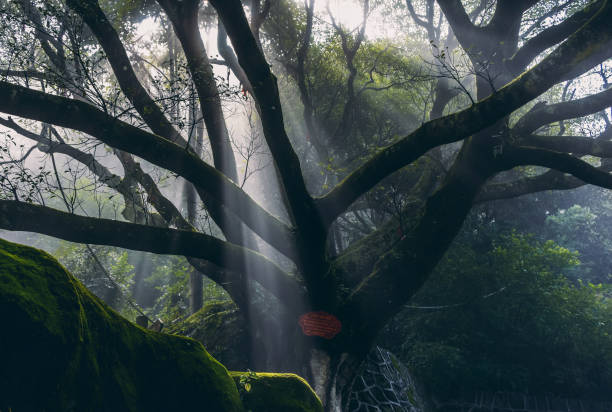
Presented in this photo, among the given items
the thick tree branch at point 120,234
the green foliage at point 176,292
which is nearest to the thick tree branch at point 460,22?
the thick tree branch at point 120,234

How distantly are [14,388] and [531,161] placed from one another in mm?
8075

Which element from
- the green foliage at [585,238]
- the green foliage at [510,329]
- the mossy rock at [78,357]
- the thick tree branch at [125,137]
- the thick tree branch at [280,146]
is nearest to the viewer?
the mossy rock at [78,357]

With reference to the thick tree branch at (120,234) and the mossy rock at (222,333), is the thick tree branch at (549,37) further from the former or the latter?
the mossy rock at (222,333)

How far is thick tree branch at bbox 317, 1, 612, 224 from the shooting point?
4.29 m

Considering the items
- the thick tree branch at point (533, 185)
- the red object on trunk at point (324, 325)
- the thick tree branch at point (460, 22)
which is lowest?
the red object on trunk at point (324, 325)

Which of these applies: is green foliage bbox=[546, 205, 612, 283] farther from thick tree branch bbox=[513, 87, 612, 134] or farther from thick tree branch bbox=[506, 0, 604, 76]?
thick tree branch bbox=[506, 0, 604, 76]

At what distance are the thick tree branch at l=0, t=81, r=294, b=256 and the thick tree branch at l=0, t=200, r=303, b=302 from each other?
2.22 feet

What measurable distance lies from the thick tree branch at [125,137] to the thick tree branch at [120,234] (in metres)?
0.68

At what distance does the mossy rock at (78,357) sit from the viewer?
1.92 meters

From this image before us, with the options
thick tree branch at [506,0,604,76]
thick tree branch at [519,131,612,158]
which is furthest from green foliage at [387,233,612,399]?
thick tree branch at [506,0,604,76]

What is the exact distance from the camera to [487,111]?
4.93 meters

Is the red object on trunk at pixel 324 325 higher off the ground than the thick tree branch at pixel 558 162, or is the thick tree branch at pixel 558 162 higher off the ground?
the thick tree branch at pixel 558 162

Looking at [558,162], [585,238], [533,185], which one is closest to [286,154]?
[558,162]

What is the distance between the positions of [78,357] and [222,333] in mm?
7015
